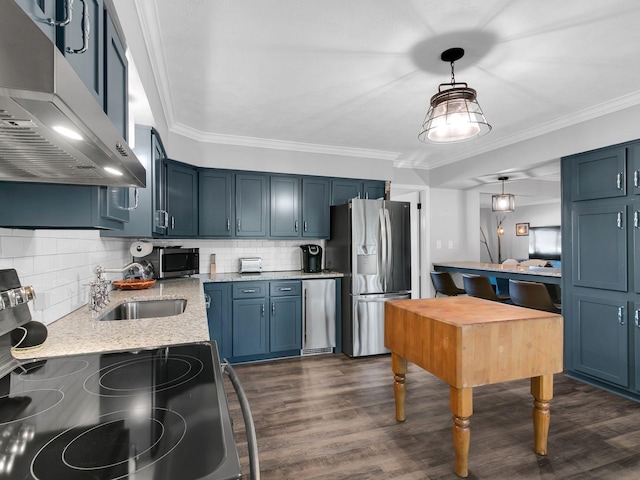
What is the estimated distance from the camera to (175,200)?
369 centimetres

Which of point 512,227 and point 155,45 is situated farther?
point 512,227

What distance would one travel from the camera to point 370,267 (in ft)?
13.4

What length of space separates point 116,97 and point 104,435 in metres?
1.23

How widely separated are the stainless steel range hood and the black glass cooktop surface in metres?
0.62

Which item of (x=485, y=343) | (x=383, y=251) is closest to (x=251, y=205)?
(x=383, y=251)

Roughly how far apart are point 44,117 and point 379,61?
7.13 ft

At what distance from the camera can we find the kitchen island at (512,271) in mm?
3705

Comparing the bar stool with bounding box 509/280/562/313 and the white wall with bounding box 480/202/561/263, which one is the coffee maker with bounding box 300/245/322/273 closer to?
the bar stool with bounding box 509/280/562/313

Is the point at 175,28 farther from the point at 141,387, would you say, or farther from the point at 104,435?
the point at 104,435

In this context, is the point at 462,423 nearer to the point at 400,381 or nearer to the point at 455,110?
the point at 400,381

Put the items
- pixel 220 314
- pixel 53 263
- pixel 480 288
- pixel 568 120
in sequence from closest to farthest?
1. pixel 53 263
2. pixel 568 120
3. pixel 220 314
4. pixel 480 288

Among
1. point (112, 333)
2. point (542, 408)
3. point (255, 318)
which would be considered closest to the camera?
point (112, 333)

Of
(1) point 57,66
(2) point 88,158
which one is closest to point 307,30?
(2) point 88,158

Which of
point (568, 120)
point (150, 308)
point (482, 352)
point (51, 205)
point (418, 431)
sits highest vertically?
point (568, 120)
